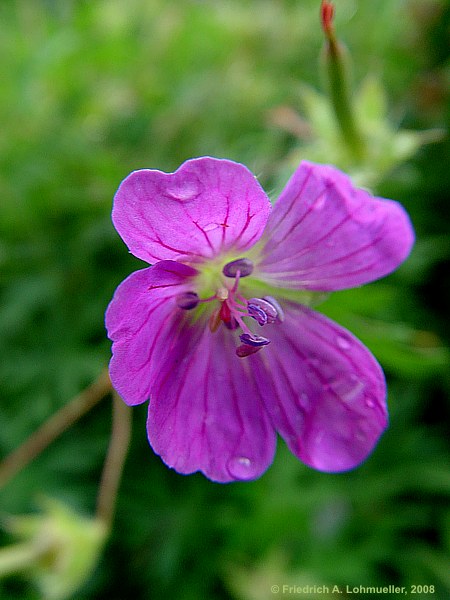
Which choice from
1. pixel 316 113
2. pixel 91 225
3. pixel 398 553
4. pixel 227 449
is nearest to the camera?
pixel 227 449

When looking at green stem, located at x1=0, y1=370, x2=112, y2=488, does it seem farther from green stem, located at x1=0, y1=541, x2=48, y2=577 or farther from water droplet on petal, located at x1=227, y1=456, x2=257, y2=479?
water droplet on petal, located at x1=227, y1=456, x2=257, y2=479

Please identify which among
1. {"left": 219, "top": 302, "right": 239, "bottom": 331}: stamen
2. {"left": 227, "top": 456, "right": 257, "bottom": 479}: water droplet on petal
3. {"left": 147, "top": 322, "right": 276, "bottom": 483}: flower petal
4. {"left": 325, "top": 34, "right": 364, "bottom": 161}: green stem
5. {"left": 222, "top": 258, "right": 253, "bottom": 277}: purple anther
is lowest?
{"left": 227, "top": 456, "right": 257, "bottom": 479}: water droplet on petal

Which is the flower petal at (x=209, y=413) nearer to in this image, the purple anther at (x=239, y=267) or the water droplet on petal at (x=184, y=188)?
the purple anther at (x=239, y=267)

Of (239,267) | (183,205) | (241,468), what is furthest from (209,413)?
(183,205)

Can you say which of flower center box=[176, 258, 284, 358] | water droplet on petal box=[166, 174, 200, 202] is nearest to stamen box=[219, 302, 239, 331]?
flower center box=[176, 258, 284, 358]

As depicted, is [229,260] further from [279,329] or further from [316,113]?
[316,113]

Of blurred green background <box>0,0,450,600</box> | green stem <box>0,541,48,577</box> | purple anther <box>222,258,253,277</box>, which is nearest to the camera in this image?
purple anther <box>222,258,253,277</box>

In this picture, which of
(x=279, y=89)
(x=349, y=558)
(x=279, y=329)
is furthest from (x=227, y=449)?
(x=279, y=89)
